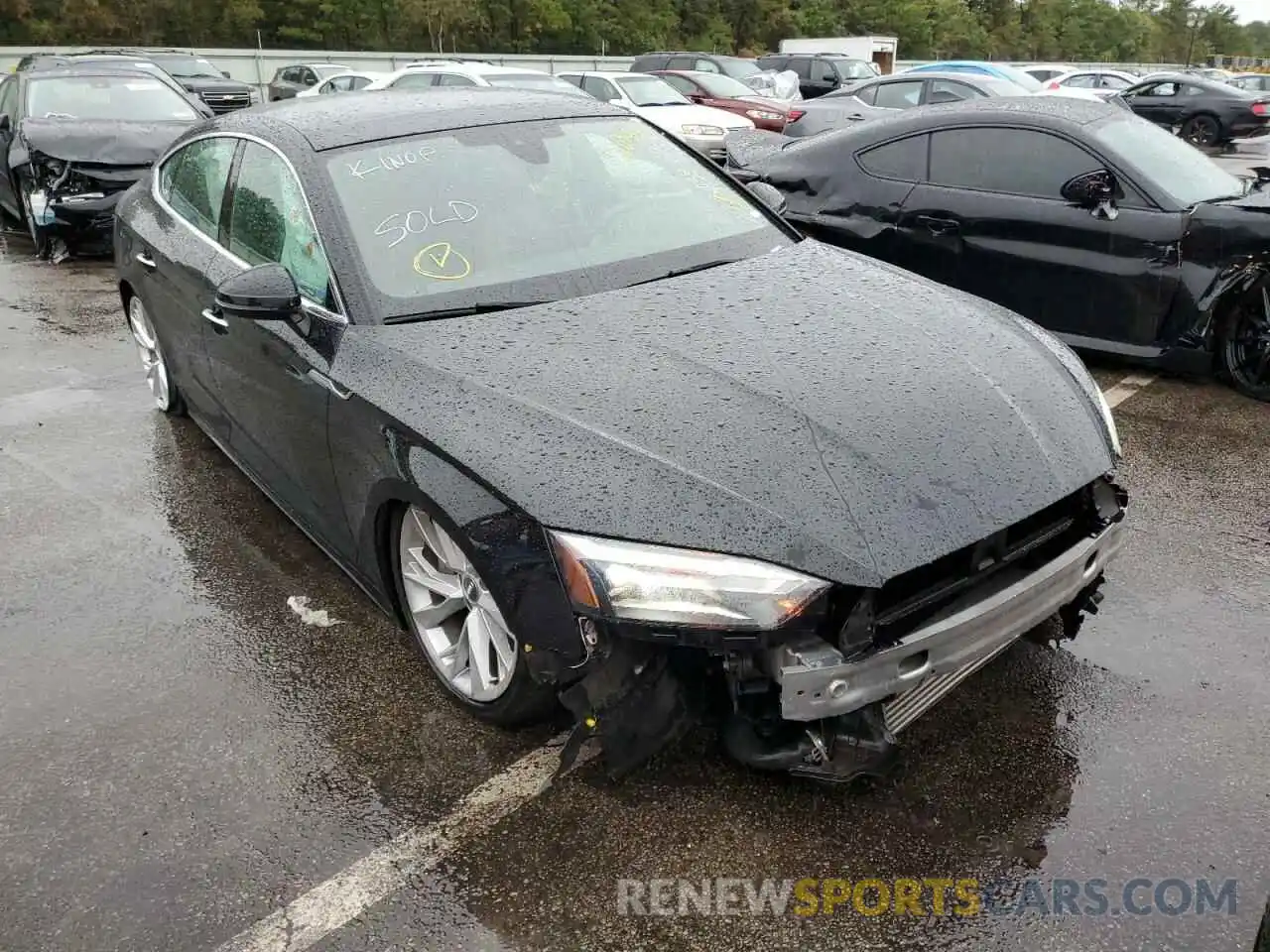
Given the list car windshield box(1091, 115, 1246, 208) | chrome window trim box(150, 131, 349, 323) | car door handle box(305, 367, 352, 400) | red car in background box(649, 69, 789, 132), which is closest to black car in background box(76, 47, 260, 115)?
red car in background box(649, 69, 789, 132)

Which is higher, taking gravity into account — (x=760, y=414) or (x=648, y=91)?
(x=648, y=91)

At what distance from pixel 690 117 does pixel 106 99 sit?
26.9 ft

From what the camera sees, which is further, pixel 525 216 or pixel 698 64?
pixel 698 64

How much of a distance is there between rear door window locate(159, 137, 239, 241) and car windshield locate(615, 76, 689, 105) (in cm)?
1225

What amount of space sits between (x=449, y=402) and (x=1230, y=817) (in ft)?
7.34

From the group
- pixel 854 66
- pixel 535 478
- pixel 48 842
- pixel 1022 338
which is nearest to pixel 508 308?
pixel 535 478

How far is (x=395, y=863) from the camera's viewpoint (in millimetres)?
2502

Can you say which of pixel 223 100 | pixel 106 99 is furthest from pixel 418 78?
pixel 106 99

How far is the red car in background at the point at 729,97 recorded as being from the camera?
56.7ft

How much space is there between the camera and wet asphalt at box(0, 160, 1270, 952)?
2336 millimetres

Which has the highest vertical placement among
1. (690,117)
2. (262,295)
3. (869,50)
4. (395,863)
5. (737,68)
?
(869,50)

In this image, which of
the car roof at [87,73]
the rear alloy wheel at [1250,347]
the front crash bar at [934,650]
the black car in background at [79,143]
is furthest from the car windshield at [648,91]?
the front crash bar at [934,650]

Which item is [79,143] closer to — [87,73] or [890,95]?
[87,73]

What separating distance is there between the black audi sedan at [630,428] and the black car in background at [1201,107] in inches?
797
